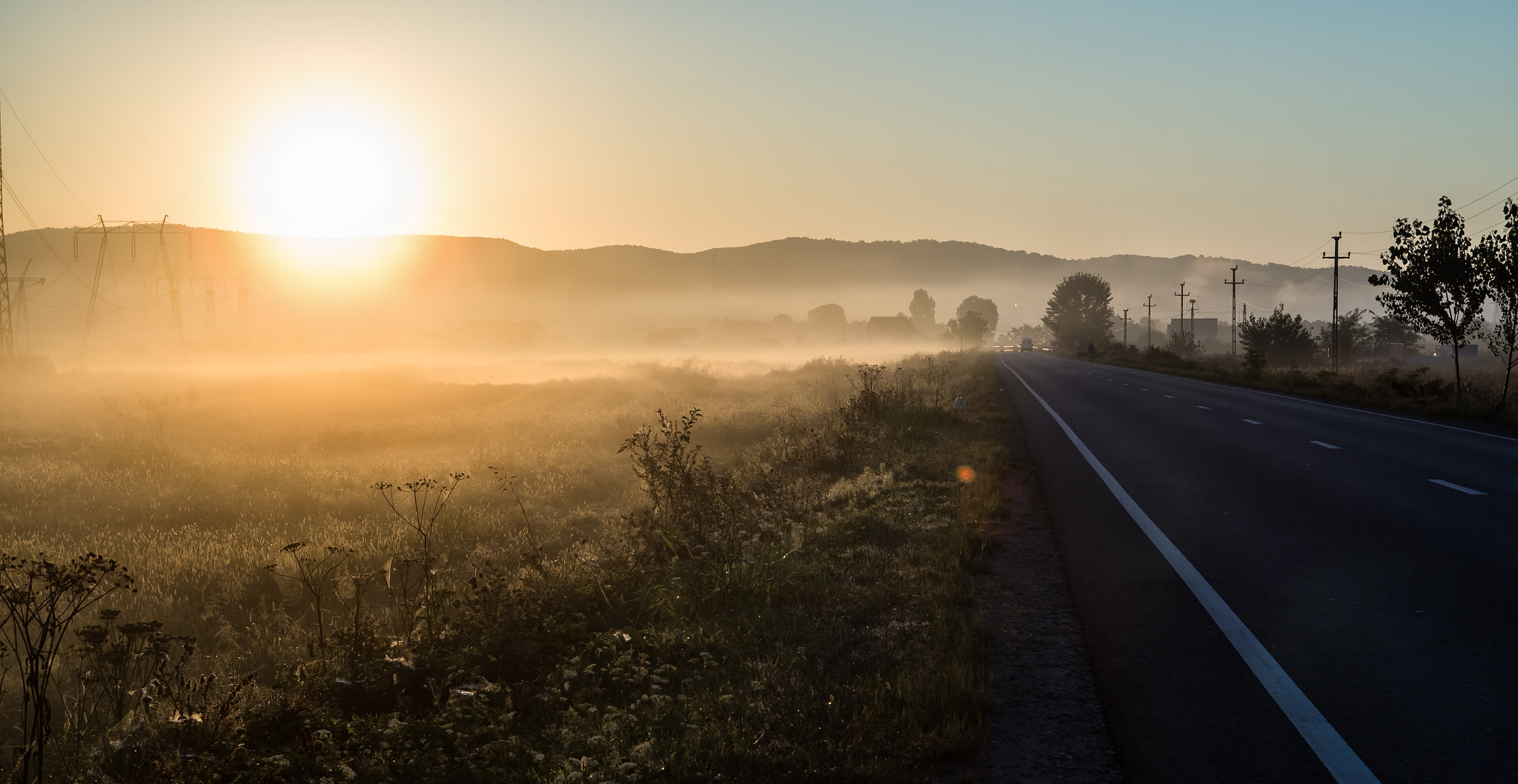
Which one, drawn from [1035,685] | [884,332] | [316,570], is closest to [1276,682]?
[1035,685]

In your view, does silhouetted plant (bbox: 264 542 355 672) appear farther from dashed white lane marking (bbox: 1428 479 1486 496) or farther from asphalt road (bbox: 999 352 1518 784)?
dashed white lane marking (bbox: 1428 479 1486 496)

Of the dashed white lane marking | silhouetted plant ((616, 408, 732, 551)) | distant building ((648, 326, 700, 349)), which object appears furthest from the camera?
distant building ((648, 326, 700, 349))

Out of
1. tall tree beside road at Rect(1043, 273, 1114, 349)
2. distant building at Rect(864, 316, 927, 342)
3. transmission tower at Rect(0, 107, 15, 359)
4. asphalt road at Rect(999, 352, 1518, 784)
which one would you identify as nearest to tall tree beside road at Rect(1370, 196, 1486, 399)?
asphalt road at Rect(999, 352, 1518, 784)

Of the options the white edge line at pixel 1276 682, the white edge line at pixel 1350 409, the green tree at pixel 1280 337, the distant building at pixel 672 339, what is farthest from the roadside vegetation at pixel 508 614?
the distant building at pixel 672 339

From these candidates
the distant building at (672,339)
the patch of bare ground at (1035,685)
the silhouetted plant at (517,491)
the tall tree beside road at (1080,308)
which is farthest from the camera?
the distant building at (672,339)

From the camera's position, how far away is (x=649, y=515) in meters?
9.43

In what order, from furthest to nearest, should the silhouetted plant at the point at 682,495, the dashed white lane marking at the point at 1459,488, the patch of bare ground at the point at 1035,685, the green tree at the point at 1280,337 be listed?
the green tree at the point at 1280,337 < the dashed white lane marking at the point at 1459,488 < the silhouetted plant at the point at 682,495 < the patch of bare ground at the point at 1035,685

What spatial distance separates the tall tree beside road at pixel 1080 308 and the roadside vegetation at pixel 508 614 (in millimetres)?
124468

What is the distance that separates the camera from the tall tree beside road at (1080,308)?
445ft

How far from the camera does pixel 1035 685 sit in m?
5.20

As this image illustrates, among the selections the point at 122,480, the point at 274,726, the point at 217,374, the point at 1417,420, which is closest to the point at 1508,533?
the point at 274,726

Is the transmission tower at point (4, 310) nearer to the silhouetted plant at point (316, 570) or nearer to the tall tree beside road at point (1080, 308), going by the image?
the silhouetted plant at point (316, 570)

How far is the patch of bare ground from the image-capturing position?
165 inches

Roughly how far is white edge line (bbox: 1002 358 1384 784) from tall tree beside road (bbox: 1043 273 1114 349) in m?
134
